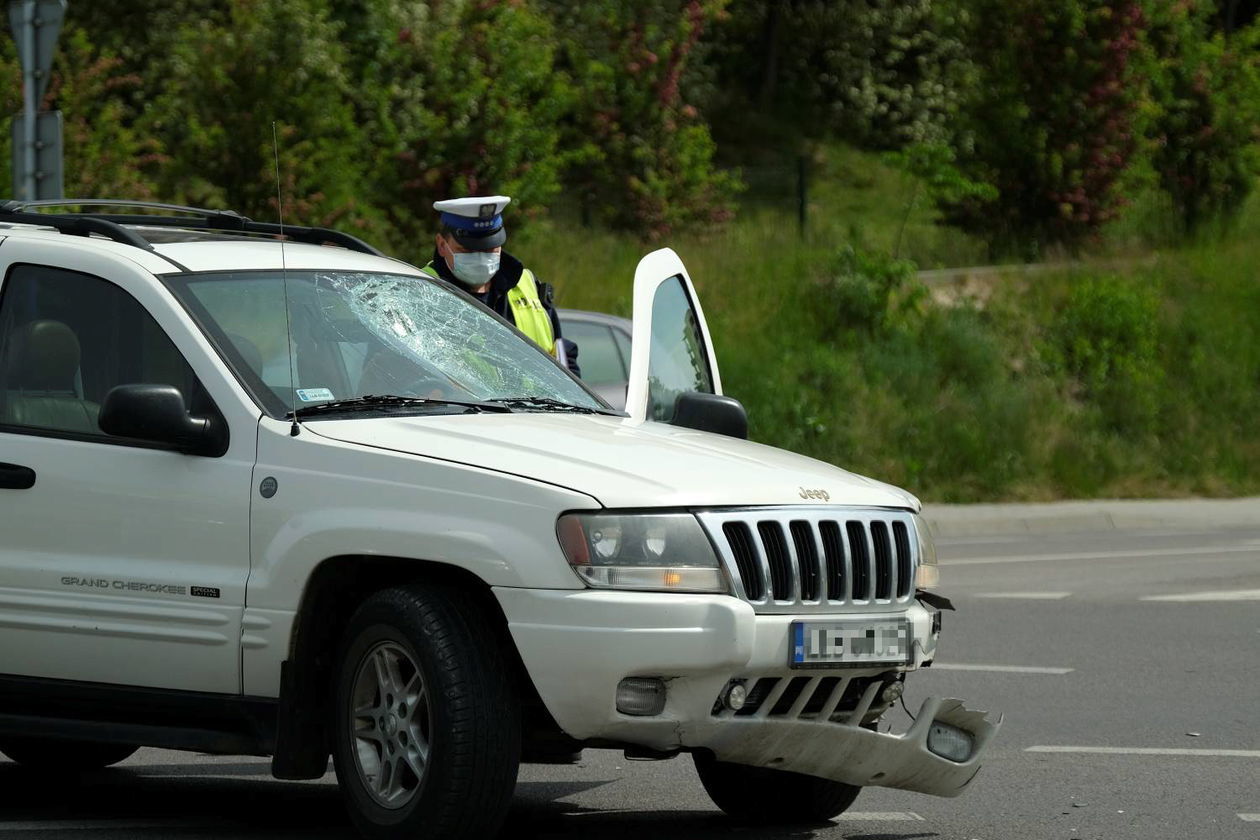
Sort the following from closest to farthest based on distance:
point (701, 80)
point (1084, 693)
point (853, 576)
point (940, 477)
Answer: point (853, 576) → point (1084, 693) → point (940, 477) → point (701, 80)

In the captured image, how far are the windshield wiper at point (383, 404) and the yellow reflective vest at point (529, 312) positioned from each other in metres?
2.39

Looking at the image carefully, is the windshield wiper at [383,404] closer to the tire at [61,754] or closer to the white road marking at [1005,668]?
the tire at [61,754]

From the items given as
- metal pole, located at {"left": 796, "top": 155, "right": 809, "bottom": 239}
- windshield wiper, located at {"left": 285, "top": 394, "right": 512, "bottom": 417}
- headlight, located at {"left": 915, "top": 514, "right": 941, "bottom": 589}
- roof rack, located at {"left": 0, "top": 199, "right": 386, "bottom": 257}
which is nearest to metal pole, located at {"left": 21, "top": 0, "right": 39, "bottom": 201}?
roof rack, located at {"left": 0, "top": 199, "right": 386, "bottom": 257}

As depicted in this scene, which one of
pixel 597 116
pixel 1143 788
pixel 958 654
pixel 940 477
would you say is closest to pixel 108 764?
pixel 1143 788

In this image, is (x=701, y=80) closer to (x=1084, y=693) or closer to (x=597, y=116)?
(x=597, y=116)

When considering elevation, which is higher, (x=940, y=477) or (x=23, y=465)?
(x=23, y=465)

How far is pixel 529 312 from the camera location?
880 centimetres

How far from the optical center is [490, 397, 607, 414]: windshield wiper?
21.3 feet

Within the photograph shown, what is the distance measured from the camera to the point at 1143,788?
283 inches

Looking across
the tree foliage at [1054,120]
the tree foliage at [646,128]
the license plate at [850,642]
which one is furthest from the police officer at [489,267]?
the tree foliage at [646,128]

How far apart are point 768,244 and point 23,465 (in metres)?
18.8

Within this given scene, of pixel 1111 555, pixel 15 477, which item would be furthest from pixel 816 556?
pixel 1111 555

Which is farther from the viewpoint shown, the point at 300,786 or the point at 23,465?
the point at 300,786

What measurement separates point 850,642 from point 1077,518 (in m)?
12.5
